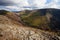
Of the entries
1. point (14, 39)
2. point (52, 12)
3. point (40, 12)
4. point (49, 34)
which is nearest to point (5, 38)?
point (14, 39)

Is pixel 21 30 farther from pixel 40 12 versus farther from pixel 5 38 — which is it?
pixel 40 12

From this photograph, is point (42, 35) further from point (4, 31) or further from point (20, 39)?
point (4, 31)

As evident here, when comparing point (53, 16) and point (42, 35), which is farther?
point (53, 16)

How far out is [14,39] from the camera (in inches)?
2552

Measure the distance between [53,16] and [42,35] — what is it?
11334 centimetres

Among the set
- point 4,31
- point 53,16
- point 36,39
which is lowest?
point 53,16

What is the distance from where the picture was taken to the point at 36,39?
6869 centimetres

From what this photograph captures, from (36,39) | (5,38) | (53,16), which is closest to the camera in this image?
(5,38)

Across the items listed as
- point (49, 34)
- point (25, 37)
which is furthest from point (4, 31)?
point (49, 34)

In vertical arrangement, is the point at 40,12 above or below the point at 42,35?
below

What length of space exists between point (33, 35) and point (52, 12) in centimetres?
12623

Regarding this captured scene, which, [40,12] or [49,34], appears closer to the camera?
[49,34]

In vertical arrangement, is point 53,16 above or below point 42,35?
below

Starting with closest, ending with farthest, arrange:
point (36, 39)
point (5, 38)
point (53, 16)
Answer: point (5, 38) → point (36, 39) → point (53, 16)
